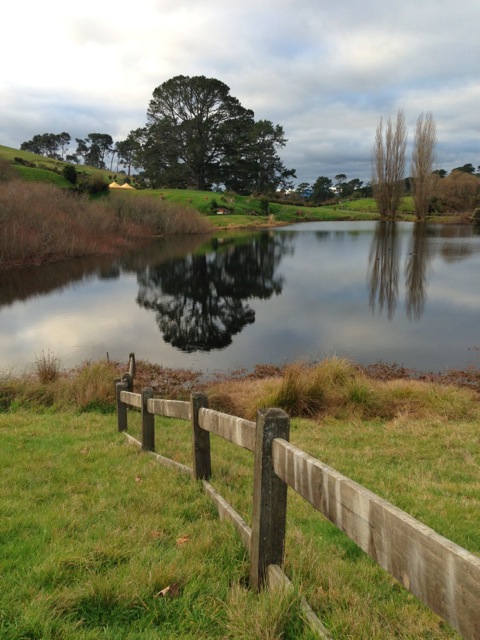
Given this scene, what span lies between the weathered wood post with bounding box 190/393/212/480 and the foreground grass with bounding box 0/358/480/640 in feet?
0.59

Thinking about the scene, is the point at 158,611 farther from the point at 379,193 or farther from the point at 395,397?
the point at 379,193

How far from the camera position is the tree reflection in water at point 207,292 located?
76.6 ft

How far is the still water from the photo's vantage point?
19.5m

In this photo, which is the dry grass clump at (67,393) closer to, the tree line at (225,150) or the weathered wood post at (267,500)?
the weathered wood post at (267,500)

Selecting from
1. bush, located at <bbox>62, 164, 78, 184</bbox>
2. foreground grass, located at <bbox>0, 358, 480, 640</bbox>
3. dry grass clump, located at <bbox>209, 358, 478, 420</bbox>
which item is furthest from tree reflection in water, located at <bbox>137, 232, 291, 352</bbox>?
bush, located at <bbox>62, 164, 78, 184</bbox>

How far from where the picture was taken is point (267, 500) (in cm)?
300

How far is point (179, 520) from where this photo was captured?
14.1 ft

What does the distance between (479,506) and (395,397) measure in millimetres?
7624

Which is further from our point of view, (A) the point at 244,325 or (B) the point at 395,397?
(A) the point at 244,325

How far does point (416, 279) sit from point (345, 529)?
34411mm

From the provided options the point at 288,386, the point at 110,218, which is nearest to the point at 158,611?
the point at 288,386

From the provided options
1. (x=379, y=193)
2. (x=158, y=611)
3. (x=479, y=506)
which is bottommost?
(x=479, y=506)

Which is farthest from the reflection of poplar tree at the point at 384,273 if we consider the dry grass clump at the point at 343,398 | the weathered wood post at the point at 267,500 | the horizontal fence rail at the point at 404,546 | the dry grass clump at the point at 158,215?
the dry grass clump at the point at 158,215

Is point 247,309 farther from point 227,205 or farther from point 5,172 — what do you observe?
point 227,205
